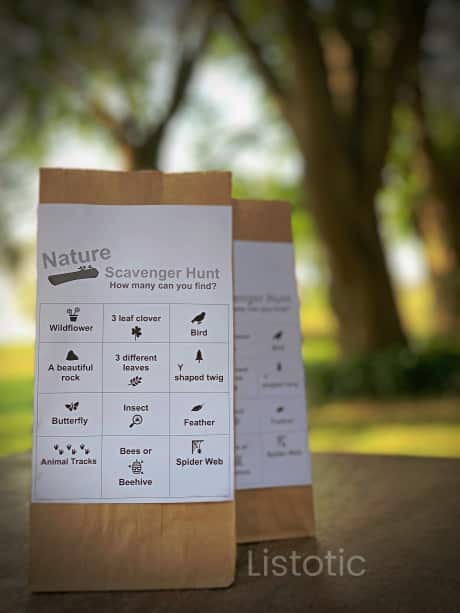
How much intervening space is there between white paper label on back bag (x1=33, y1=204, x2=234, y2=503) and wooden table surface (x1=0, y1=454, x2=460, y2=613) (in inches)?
4.3

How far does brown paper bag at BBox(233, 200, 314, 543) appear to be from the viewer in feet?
3.37

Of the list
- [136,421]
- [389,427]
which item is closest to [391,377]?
[389,427]

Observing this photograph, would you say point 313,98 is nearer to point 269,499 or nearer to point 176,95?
point 176,95

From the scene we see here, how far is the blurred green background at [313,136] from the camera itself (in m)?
5.32

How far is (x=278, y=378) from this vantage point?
1.11 m

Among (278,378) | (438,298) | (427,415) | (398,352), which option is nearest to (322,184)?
(398,352)

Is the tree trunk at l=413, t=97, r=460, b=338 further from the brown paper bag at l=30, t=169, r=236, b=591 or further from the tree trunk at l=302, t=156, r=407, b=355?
the brown paper bag at l=30, t=169, r=236, b=591

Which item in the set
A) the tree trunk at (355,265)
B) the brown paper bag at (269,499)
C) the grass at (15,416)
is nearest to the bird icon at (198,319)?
the brown paper bag at (269,499)

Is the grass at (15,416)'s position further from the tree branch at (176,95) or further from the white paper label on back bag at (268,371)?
the white paper label on back bag at (268,371)

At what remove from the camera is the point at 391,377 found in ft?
18.5

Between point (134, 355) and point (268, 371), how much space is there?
29cm

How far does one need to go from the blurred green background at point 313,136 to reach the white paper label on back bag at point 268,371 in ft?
10.6

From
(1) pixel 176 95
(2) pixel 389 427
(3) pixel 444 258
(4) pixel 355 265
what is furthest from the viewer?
(3) pixel 444 258

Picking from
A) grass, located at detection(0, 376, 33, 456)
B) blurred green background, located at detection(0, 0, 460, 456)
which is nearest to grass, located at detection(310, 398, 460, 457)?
blurred green background, located at detection(0, 0, 460, 456)
